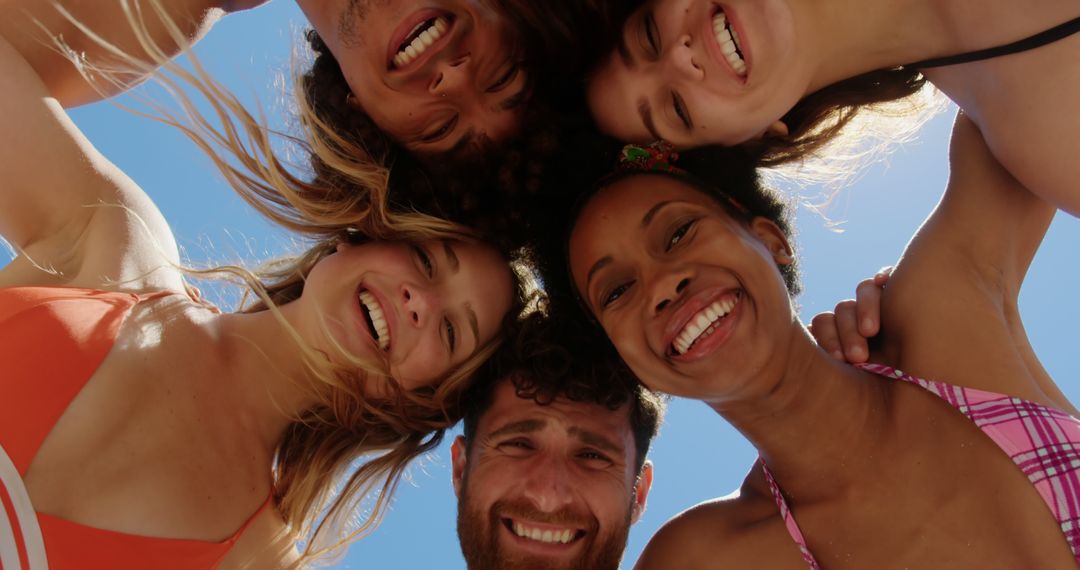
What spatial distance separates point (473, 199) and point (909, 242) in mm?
1828

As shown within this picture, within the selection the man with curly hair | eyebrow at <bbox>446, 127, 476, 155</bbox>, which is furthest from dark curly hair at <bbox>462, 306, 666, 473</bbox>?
eyebrow at <bbox>446, 127, 476, 155</bbox>

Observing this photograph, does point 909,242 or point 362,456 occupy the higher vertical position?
point 362,456

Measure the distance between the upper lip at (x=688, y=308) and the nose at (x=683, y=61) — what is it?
77cm

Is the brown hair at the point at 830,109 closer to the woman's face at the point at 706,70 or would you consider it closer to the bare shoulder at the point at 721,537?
the woman's face at the point at 706,70

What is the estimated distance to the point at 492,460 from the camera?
3924mm

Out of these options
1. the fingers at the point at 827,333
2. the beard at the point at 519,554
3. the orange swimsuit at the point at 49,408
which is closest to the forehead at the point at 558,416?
the beard at the point at 519,554

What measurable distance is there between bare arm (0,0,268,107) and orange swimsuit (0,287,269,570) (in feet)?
3.36

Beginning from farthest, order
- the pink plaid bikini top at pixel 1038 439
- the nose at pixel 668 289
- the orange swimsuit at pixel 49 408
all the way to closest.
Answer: the nose at pixel 668 289
the pink plaid bikini top at pixel 1038 439
the orange swimsuit at pixel 49 408

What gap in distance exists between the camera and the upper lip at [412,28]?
336 centimetres

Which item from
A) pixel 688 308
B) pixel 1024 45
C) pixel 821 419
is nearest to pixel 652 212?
pixel 688 308

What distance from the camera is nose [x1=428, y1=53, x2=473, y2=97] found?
3.41 m

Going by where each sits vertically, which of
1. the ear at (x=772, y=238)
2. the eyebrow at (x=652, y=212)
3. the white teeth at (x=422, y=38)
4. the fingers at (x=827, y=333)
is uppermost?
the white teeth at (x=422, y=38)

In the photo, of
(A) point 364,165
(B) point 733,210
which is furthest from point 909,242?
(A) point 364,165

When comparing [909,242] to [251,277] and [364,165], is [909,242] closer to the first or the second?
[364,165]
